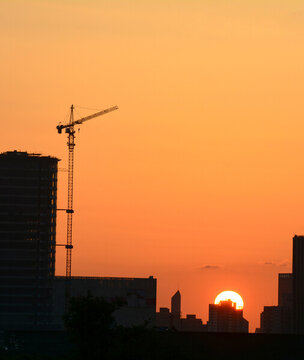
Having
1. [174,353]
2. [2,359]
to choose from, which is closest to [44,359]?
[2,359]

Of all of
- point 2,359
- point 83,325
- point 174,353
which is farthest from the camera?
point 2,359

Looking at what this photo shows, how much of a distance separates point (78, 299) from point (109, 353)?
26.6 ft

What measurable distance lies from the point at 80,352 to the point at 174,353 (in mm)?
16768

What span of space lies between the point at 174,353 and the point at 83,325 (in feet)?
57.3

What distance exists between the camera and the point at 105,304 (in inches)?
6102

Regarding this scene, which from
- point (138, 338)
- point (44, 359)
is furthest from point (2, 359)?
point (138, 338)

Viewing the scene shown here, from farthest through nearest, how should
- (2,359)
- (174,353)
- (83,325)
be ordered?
1. (2,359)
2. (174,353)
3. (83,325)

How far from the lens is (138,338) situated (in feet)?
528

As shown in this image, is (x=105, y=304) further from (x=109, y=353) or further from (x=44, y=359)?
(x=44, y=359)

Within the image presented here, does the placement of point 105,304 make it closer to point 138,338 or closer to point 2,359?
point 138,338

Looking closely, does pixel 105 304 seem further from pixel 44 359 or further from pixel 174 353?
pixel 44 359

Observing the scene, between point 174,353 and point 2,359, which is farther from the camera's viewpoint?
point 2,359

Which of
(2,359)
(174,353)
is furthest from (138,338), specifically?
(2,359)

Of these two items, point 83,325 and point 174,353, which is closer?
point 83,325
